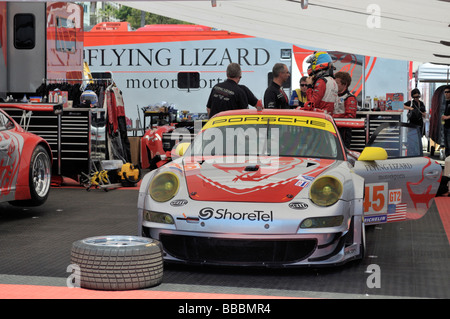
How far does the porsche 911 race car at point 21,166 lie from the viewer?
298 inches

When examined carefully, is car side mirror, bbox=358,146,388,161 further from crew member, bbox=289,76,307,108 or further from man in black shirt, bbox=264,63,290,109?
crew member, bbox=289,76,307,108

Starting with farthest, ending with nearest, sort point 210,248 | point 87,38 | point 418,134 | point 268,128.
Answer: point 87,38
point 418,134
point 268,128
point 210,248

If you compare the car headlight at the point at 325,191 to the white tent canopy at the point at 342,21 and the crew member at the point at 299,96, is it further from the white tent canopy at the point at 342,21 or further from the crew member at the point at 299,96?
the crew member at the point at 299,96

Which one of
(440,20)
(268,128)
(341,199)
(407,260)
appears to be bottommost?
(407,260)

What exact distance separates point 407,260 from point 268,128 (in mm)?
1539

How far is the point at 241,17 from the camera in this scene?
1338 centimetres

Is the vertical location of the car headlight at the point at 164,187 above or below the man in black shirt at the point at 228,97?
below

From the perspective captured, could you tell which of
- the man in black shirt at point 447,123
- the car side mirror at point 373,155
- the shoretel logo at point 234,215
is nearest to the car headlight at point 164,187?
the shoretel logo at point 234,215

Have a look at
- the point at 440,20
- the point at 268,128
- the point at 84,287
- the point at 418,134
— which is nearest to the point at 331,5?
the point at 440,20

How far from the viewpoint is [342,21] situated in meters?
12.1

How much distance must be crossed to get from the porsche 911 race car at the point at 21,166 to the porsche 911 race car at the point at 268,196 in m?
2.19

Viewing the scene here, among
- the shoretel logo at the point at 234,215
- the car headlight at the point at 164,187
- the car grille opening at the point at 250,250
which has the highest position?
the car headlight at the point at 164,187
